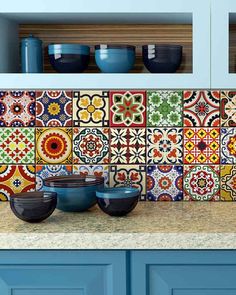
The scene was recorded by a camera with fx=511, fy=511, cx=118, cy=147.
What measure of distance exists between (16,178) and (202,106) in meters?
0.92

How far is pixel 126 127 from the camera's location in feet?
7.70

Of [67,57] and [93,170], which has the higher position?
[67,57]

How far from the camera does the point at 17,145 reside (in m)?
2.37

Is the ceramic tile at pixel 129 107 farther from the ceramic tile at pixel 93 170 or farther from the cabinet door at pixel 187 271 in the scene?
the cabinet door at pixel 187 271

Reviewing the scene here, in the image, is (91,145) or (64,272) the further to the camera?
(91,145)

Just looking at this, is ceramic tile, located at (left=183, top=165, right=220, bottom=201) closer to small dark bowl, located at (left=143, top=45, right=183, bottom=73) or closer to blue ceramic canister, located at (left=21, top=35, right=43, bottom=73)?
small dark bowl, located at (left=143, top=45, right=183, bottom=73)

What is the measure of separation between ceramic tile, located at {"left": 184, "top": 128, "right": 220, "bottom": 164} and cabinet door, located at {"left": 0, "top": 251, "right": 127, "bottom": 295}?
30.5 inches

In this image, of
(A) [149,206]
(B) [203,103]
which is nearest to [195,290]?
(A) [149,206]

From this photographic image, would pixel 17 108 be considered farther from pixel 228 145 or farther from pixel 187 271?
pixel 187 271

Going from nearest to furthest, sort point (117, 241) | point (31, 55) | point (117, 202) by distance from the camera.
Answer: point (117, 241), point (117, 202), point (31, 55)

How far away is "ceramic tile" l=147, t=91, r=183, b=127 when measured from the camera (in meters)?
2.33

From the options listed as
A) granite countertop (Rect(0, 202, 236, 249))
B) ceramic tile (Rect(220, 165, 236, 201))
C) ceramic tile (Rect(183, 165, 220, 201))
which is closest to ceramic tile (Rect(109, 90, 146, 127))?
ceramic tile (Rect(183, 165, 220, 201))
